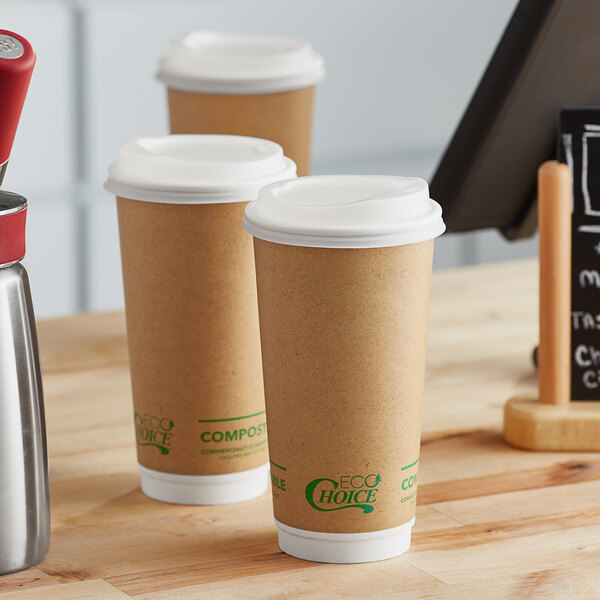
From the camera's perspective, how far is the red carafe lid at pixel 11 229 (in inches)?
29.3

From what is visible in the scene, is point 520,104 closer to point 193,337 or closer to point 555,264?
point 555,264

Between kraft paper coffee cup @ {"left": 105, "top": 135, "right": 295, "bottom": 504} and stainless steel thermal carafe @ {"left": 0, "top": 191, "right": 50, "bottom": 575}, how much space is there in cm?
13

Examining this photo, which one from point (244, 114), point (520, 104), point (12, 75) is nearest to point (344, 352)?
point (12, 75)

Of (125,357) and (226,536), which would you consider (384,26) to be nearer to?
(125,357)

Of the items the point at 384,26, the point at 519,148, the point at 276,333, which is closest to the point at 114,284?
the point at 384,26

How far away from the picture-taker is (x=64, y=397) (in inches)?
45.3

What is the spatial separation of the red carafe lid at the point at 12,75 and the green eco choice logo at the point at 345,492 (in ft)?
1.07

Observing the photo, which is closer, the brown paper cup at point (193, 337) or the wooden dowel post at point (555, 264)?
the brown paper cup at point (193, 337)

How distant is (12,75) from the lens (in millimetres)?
Result: 695

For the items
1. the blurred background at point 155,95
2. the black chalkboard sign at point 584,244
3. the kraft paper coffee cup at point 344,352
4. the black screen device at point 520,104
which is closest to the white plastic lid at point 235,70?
the black screen device at point 520,104

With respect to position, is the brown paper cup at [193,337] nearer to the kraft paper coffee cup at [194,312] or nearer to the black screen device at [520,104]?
the kraft paper coffee cup at [194,312]

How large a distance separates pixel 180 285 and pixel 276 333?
128 mm

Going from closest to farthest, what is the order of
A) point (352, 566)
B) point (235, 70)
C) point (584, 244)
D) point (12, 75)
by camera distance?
1. point (12, 75)
2. point (352, 566)
3. point (584, 244)
4. point (235, 70)

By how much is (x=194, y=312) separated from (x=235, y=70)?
0.51 metres
